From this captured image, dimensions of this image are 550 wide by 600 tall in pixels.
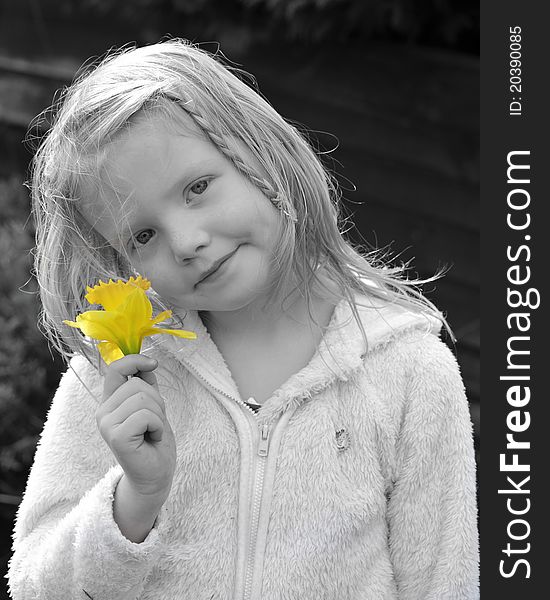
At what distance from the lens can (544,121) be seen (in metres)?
2.09

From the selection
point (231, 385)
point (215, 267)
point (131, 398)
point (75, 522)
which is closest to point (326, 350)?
point (231, 385)

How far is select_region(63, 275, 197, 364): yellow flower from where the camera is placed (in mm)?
1389

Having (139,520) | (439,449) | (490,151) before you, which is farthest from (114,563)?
(490,151)

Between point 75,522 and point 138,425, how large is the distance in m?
0.29

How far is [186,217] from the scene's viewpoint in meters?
1.51

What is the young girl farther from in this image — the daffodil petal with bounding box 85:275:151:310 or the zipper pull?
the daffodil petal with bounding box 85:275:151:310

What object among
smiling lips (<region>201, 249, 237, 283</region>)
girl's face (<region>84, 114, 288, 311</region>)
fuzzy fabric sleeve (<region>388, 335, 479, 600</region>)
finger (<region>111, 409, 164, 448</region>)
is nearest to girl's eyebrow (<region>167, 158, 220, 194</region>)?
girl's face (<region>84, 114, 288, 311</region>)

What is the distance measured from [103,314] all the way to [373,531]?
0.61 m

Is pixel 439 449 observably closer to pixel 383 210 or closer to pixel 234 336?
pixel 234 336

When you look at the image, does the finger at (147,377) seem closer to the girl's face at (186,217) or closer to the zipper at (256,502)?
the girl's face at (186,217)

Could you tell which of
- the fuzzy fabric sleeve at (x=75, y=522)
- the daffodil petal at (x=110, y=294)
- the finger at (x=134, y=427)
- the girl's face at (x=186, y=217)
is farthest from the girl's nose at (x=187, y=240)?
the fuzzy fabric sleeve at (x=75, y=522)

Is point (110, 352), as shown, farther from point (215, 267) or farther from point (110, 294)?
point (215, 267)

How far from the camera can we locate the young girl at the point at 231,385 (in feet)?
5.03

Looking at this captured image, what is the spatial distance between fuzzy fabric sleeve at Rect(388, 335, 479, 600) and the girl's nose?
1.43 ft
